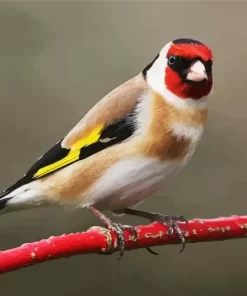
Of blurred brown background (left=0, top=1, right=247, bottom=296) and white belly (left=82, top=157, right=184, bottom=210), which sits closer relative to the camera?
white belly (left=82, top=157, right=184, bottom=210)

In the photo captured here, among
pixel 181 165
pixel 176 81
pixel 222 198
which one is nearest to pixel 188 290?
pixel 222 198

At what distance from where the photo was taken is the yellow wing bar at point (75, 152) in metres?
1.04

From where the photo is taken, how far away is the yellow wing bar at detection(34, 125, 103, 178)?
1037 millimetres

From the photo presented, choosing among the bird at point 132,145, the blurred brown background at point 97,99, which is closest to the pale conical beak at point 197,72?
the bird at point 132,145

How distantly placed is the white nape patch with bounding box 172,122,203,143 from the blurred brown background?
24cm

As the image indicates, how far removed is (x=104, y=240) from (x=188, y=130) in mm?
263

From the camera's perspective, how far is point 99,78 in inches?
49.4

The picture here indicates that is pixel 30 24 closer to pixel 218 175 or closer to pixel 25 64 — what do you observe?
pixel 25 64

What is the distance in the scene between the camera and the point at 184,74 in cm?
103

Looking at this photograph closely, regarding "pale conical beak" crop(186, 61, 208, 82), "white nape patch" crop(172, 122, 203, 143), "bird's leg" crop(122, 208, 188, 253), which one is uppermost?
"pale conical beak" crop(186, 61, 208, 82)

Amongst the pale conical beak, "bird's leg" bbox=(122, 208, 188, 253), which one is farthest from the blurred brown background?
the pale conical beak

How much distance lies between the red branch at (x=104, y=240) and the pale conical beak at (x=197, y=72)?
9.3 inches

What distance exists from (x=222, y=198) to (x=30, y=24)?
55 centimetres

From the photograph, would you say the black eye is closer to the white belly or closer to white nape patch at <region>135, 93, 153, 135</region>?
white nape patch at <region>135, 93, 153, 135</region>
